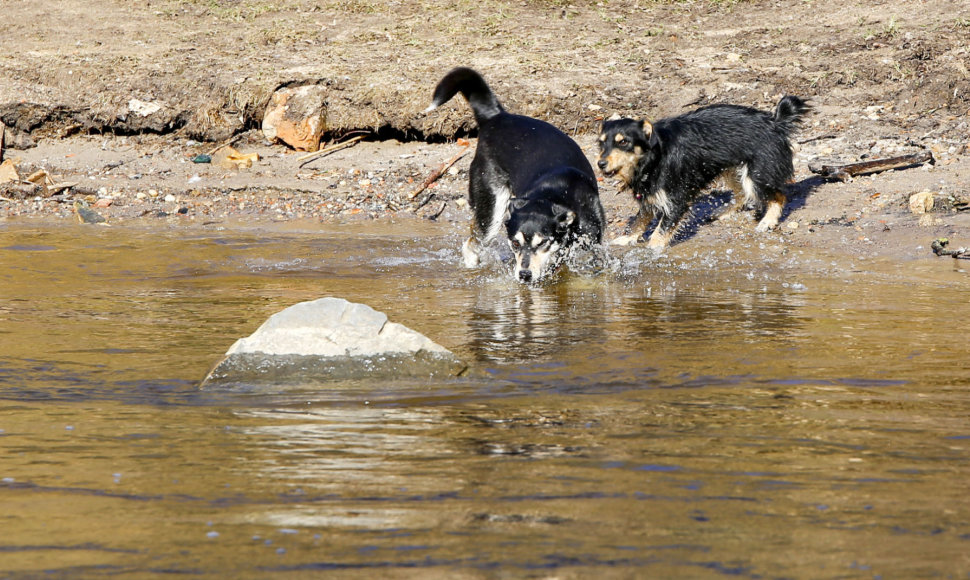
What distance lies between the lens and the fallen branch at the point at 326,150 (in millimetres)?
10953

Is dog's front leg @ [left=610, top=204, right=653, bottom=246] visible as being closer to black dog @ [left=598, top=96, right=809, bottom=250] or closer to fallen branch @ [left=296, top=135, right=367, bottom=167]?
black dog @ [left=598, top=96, right=809, bottom=250]

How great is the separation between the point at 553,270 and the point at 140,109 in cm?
605

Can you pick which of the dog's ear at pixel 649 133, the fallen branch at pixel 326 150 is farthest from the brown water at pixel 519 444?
the fallen branch at pixel 326 150

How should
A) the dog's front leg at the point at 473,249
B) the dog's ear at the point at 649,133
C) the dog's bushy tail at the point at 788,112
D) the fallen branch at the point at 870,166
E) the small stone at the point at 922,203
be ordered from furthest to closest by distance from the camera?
the fallen branch at the point at 870,166
the dog's bushy tail at the point at 788,112
the small stone at the point at 922,203
the dog's ear at the point at 649,133
the dog's front leg at the point at 473,249

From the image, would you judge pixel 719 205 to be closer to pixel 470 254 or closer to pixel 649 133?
pixel 649 133

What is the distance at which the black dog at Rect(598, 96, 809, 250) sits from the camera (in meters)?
8.27

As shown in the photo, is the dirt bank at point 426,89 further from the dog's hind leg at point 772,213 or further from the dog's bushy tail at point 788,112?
the dog's bushy tail at point 788,112

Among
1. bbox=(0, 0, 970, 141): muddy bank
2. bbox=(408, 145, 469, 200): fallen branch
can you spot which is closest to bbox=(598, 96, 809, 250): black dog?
bbox=(0, 0, 970, 141): muddy bank

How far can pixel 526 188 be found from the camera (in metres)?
7.75

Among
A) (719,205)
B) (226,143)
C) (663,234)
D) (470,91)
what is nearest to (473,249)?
(470,91)

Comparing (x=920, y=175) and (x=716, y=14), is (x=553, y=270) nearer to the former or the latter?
(x=920, y=175)

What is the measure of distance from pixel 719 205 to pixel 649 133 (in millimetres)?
1773

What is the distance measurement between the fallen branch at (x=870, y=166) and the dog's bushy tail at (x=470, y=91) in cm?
318

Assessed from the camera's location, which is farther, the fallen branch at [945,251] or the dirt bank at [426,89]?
the dirt bank at [426,89]
